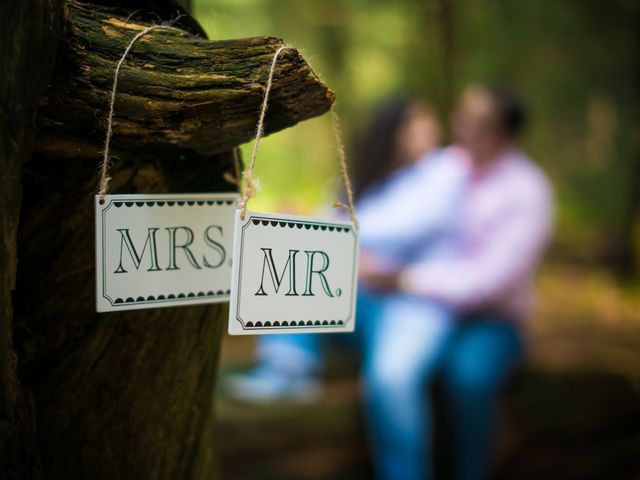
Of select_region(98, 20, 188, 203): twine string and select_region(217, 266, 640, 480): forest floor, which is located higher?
select_region(98, 20, 188, 203): twine string

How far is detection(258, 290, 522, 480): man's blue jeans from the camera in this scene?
1.98 metres

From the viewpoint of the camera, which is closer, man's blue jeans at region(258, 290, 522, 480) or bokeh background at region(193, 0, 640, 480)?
man's blue jeans at region(258, 290, 522, 480)

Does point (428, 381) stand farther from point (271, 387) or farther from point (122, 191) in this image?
point (122, 191)

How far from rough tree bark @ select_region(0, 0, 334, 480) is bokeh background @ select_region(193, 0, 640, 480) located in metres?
1.47

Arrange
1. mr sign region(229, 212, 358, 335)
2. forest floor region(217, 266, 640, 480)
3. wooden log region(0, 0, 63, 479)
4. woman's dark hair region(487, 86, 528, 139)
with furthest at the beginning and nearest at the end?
woman's dark hair region(487, 86, 528, 139)
forest floor region(217, 266, 640, 480)
mr sign region(229, 212, 358, 335)
wooden log region(0, 0, 63, 479)

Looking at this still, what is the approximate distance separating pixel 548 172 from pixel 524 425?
5028 millimetres

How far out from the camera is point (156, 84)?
0.60 meters

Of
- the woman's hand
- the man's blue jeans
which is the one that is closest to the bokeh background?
the man's blue jeans

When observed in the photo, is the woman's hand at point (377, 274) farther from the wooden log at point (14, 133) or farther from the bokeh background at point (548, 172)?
the wooden log at point (14, 133)

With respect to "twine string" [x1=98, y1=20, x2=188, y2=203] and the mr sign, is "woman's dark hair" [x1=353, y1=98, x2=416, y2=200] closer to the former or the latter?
the mr sign

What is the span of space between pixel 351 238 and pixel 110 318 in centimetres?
28

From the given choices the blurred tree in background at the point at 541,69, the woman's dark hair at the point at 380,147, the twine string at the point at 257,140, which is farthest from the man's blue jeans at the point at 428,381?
the blurred tree in background at the point at 541,69

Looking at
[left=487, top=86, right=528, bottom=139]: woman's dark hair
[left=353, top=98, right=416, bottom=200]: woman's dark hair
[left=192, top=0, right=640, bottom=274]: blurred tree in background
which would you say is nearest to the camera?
[left=487, top=86, right=528, bottom=139]: woman's dark hair

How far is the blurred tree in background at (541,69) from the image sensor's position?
17.3 ft
